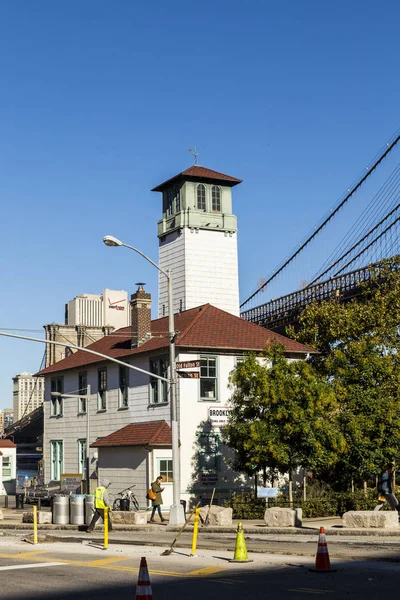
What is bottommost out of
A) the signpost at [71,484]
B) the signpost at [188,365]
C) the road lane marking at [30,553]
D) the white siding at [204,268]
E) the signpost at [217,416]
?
the road lane marking at [30,553]

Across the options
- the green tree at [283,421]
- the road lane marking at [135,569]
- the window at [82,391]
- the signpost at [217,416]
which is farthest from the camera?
the window at [82,391]

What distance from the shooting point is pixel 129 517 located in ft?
101

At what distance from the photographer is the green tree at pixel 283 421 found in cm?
3203

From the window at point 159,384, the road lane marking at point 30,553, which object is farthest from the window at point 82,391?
the road lane marking at point 30,553

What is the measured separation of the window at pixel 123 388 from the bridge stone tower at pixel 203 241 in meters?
22.7

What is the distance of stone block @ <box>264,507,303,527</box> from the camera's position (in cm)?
2605

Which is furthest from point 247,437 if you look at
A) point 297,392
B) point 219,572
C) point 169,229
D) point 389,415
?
point 169,229

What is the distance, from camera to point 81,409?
155ft

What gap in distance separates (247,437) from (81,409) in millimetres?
16576

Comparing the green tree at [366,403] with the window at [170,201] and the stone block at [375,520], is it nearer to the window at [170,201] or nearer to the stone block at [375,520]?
the stone block at [375,520]

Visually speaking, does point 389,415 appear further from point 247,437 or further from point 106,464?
point 106,464

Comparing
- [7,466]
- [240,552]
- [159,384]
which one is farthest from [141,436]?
[7,466]

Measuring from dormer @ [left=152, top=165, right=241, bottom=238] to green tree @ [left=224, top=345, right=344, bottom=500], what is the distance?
3371 cm

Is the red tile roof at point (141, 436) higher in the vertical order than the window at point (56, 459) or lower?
higher
